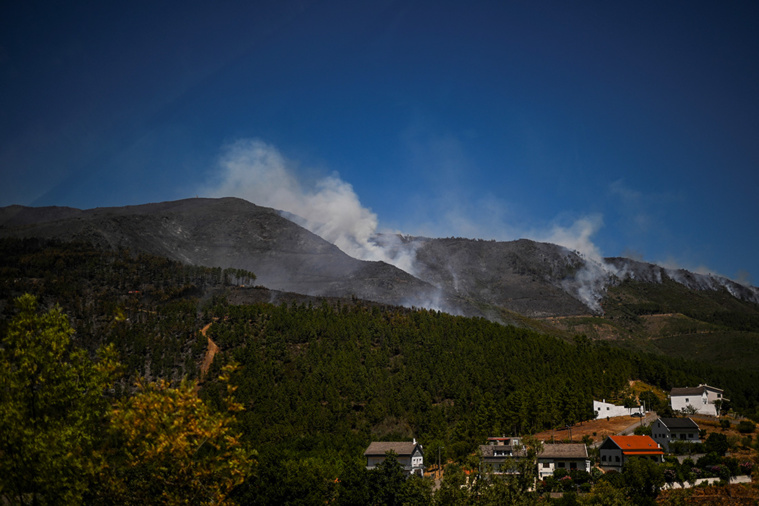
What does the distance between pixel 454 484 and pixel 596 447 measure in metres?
46.6

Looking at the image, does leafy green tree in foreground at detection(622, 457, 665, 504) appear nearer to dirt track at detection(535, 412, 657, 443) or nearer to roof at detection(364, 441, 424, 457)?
dirt track at detection(535, 412, 657, 443)

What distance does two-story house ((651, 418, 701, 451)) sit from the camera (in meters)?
78.1

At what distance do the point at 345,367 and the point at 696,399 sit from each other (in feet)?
220

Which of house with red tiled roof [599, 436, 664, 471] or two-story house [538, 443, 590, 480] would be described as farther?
house with red tiled roof [599, 436, 664, 471]

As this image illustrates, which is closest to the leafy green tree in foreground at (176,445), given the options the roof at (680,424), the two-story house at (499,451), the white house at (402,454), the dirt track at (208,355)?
the white house at (402,454)

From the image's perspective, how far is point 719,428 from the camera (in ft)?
283

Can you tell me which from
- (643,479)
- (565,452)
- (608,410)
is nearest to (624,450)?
(565,452)

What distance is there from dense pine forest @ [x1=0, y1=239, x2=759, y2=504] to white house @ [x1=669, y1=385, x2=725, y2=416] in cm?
523

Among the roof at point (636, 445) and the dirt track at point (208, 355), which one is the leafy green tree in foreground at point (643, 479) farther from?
the dirt track at point (208, 355)

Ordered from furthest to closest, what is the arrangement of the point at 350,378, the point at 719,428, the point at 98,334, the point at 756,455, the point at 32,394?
1. the point at 98,334
2. the point at 350,378
3. the point at 719,428
4. the point at 756,455
5. the point at 32,394

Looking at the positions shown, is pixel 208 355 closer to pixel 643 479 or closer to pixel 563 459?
pixel 563 459

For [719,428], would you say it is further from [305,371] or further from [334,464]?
[305,371]

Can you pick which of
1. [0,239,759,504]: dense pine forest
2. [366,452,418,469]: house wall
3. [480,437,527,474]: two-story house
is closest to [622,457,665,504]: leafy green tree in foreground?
[480,437,527,474]: two-story house

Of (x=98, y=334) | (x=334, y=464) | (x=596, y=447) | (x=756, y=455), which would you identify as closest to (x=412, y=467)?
(x=334, y=464)
